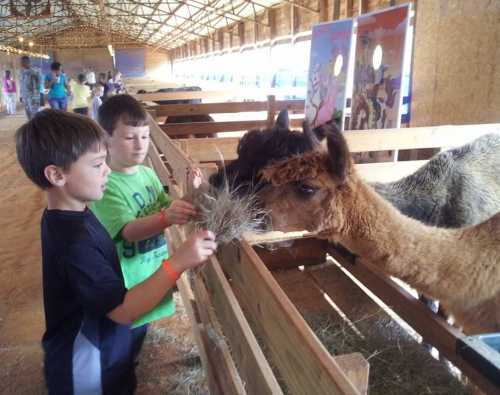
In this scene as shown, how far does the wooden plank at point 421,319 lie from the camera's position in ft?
6.36

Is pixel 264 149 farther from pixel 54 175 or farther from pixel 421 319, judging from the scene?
pixel 54 175

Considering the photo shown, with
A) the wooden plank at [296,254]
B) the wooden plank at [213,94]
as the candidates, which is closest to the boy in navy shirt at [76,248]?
the wooden plank at [296,254]

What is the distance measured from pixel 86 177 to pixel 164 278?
528 mm

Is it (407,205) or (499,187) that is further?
(499,187)

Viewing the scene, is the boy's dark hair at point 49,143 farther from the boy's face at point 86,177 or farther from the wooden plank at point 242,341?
the wooden plank at point 242,341

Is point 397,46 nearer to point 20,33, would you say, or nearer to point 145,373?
point 145,373

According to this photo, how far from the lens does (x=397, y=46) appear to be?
4578mm

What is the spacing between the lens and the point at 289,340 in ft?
3.23

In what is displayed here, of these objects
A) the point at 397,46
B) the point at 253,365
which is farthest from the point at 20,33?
the point at 253,365

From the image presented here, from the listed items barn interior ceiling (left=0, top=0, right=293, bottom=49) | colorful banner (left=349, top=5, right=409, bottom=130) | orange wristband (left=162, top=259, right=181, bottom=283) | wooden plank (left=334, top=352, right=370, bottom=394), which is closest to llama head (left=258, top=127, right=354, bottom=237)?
orange wristband (left=162, top=259, right=181, bottom=283)

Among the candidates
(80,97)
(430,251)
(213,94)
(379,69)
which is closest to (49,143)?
(430,251)

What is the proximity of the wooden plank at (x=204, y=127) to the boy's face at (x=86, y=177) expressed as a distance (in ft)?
16.2

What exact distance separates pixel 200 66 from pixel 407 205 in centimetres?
3376

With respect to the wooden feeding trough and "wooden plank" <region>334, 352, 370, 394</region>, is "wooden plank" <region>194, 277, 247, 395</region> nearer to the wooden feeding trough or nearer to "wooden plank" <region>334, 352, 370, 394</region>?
the wooden feeding trough
